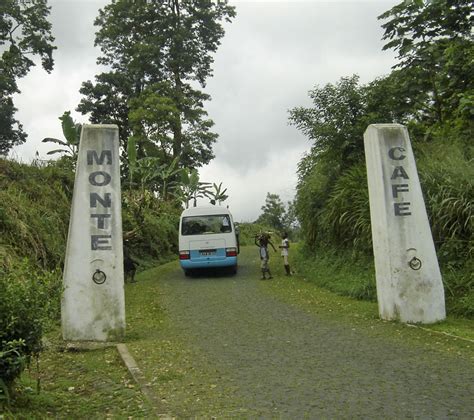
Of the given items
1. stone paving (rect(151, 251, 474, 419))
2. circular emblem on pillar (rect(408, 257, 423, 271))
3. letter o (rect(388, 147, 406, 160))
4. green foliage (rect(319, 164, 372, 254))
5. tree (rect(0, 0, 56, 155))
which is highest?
tree (rect(0, 0, 56, 155))

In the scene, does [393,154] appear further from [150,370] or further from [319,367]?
[150,370]

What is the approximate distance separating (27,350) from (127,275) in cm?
1139

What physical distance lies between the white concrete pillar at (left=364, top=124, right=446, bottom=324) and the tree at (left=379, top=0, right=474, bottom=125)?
10.3ft

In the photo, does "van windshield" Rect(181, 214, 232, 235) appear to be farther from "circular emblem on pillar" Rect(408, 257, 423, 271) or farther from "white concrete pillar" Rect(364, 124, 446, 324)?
"circular emblem on pillar" Rect(408, 257, 423, 271)

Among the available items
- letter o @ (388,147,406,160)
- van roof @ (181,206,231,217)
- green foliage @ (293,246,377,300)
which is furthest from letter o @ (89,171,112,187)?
van roof @ (181,206,231,217)

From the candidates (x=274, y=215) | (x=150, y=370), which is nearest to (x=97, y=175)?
(x=150, y=370)

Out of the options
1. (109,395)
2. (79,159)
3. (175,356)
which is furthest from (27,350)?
(79,159)

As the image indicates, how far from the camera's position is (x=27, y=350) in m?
5.16

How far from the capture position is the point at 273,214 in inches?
1826

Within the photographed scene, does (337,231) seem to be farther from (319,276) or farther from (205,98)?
(205,98)

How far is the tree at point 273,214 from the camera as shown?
146ft

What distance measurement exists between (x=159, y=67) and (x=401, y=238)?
24784mm

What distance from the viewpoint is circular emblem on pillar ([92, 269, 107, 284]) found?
28.5ft

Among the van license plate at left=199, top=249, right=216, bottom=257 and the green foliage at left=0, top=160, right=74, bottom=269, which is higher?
the green foliage at left=0, top=160, right=74, bottom=269
